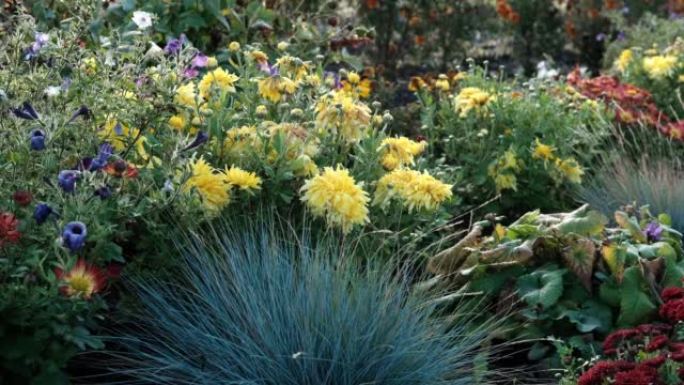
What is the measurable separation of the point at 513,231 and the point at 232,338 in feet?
4.60

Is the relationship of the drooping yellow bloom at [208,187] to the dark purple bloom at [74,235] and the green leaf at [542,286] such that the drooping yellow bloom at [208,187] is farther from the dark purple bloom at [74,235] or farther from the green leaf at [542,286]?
the green leaf at [542,286]

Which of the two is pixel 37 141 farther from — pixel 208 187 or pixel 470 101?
pixel 470 101

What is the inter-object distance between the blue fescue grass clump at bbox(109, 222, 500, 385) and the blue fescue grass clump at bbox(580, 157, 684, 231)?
2.04m

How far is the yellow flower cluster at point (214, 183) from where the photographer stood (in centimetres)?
357

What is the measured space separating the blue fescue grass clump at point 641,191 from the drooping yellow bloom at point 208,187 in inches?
93.8

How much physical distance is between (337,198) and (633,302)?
1138 mm

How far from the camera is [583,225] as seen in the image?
4.05 metres

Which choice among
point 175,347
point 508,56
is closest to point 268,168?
point 175,347

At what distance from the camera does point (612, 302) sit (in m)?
3.88

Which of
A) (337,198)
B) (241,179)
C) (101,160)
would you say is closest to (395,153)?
(337,198)

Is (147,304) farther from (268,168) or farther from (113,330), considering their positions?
(268,168)

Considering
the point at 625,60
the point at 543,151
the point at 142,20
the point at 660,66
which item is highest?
the point at 142,20

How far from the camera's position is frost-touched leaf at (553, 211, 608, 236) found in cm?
404

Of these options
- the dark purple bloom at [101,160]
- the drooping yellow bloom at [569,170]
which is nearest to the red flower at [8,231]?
the dark purple bloom at [101,160]
